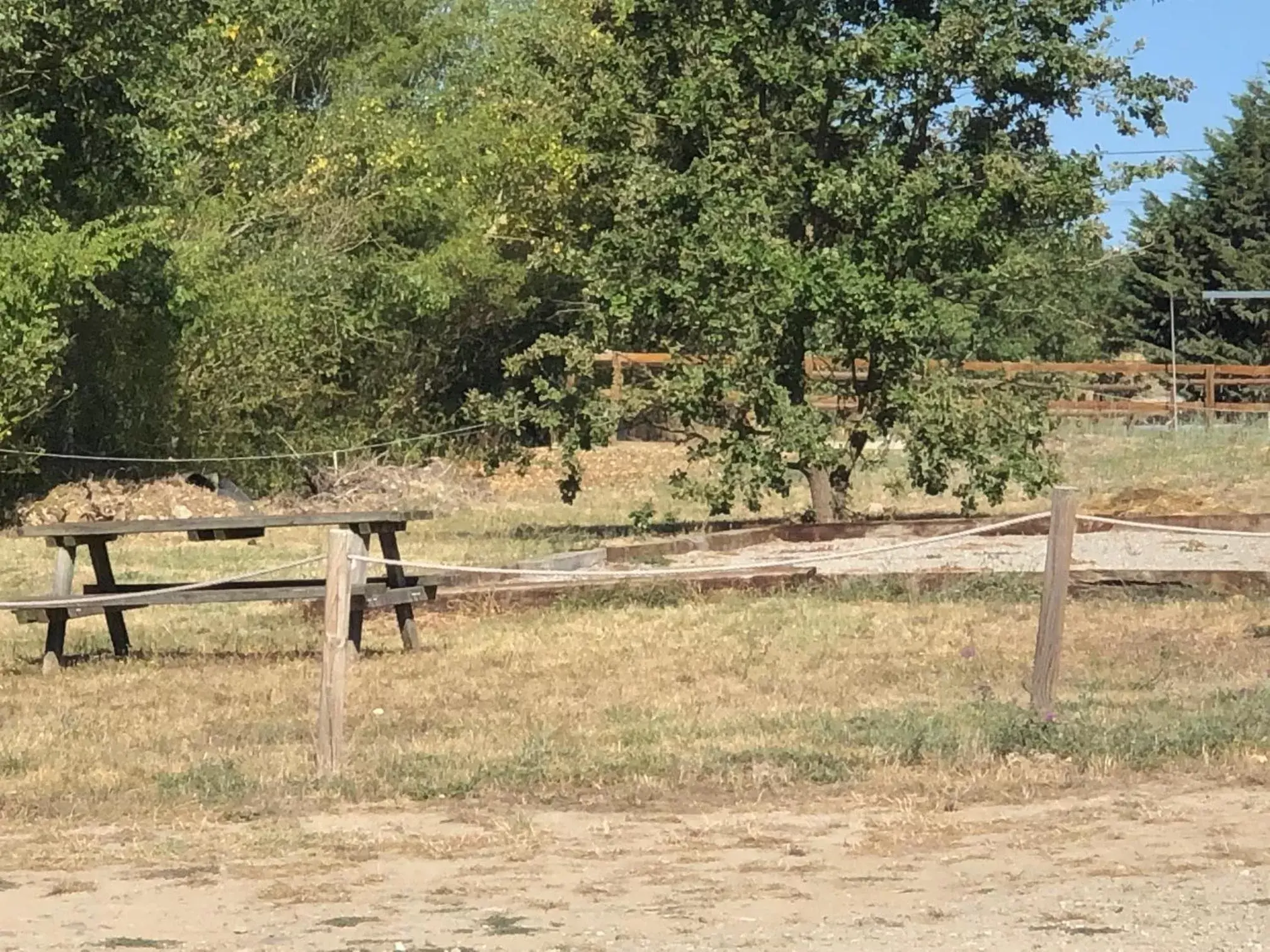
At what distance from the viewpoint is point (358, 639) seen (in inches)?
501

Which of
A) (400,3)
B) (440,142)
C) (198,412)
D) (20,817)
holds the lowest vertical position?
(20,817)

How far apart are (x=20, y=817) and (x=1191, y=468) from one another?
68.9 feet

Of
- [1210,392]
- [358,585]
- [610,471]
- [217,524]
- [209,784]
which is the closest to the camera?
[209,784]

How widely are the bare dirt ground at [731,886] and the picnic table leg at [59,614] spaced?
208 inches

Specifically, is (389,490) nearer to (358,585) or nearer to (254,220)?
(254,220)

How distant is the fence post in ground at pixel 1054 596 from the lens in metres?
9.32

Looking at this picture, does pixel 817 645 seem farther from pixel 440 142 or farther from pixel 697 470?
pixel 440 142

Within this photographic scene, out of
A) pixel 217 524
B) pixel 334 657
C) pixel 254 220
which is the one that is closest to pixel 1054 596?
pixel 334 657

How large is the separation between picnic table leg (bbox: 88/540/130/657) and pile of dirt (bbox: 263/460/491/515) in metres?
13.1

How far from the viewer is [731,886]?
6.41 metres

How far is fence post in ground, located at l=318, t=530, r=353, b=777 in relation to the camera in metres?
8.45

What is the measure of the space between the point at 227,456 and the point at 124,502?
4.41 meters

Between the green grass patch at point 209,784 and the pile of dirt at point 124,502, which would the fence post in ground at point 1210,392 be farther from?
the green grass patch at point 209,784

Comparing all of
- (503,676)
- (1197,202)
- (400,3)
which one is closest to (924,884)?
(503,676)
